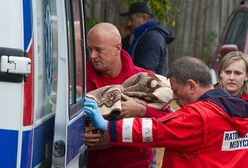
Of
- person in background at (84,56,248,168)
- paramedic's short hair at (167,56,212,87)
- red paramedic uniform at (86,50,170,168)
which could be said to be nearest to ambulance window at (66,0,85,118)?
person in background at (84,56,248,168)

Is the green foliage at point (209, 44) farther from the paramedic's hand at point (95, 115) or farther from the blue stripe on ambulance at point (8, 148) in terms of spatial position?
the blue stripe on ambulance at point (8, 148)

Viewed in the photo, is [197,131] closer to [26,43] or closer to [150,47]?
[26,43]

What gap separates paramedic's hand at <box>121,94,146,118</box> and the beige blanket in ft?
0.11

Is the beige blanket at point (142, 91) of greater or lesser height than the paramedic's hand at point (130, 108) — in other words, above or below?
above

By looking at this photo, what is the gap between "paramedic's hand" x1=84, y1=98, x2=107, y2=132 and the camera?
3930 millimetres

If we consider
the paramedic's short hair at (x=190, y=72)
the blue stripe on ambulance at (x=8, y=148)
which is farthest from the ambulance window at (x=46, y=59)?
the paramedic's short hair at (x=190, y=72)

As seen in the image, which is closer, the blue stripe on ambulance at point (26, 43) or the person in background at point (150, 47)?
the blue stripe on ambulance at point (26, 43)

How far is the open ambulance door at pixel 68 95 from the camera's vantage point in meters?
3.40

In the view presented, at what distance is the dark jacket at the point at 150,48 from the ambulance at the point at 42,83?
2.92 metres

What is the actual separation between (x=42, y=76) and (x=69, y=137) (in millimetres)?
328

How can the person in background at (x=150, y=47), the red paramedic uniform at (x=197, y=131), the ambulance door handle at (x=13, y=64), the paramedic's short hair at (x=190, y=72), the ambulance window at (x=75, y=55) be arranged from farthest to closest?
the person in background at (x=150, y=47) → the paramedic's short hair at (x=190, y=72) → the red paramedic uniform at (x=197, y=131) → the ambulance window at (x=75, y=55) → the ambulance door handle at (x=13, y=64)

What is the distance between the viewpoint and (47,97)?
3455 millimetres

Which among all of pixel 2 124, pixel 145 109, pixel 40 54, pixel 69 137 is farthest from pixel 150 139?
pixel 2 124

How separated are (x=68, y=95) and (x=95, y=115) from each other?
0.55m
